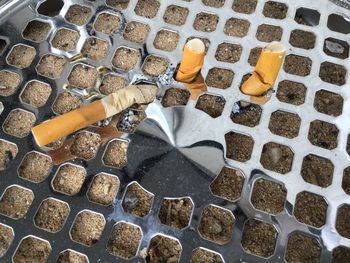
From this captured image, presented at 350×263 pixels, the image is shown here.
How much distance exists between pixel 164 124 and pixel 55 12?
1.34 feet

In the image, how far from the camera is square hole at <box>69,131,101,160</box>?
85cm

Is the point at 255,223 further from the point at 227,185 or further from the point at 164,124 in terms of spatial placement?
the point at 164,124

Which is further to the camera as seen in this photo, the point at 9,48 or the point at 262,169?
the point at 9,48

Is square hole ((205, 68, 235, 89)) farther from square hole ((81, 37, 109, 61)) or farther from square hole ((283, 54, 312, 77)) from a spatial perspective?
square hole ((81, 37, 109, 61))

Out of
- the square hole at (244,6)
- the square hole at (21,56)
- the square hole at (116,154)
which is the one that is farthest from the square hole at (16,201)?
the square hole at (244,6)

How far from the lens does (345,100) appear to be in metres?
0.88

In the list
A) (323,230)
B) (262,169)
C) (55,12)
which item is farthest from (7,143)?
(323,230)

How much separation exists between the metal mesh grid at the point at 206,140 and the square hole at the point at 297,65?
0.10ft

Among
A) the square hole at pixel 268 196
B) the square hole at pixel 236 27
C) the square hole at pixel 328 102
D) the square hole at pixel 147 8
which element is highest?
the square hole at pixel 147 8

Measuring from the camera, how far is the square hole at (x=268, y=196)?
803 mm

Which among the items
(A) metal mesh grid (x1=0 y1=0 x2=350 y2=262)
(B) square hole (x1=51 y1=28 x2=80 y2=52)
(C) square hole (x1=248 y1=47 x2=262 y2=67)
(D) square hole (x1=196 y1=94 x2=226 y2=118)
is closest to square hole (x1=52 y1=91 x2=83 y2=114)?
(A) metal mesh grid (x1=0 y1=0 x2=350 y2=262)

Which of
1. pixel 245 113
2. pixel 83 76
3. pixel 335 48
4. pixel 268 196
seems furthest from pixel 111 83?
pixel 335 48

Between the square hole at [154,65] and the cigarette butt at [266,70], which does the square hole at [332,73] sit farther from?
the square hole at [154,65]

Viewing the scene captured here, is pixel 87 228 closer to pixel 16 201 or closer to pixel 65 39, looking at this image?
pixel 16 201
